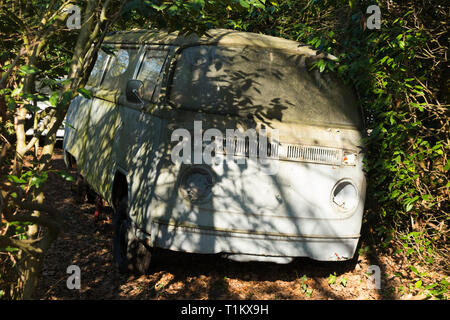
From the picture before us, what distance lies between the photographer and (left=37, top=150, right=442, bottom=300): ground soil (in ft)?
16.1

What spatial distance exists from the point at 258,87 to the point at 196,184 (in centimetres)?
122

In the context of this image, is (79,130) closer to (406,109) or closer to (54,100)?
(406,109)

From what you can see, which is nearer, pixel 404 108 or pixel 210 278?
pixel 210 278

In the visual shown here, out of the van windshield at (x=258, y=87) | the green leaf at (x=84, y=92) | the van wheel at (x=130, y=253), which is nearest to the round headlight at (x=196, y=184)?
the van windshield at (x=258, y=87)

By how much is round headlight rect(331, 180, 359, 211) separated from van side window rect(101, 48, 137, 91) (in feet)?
9.52

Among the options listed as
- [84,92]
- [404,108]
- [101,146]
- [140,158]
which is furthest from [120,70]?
[84,92]

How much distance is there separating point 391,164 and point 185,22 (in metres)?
2.63

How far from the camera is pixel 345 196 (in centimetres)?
496

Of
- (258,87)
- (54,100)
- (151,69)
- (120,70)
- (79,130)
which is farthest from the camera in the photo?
(79,130)

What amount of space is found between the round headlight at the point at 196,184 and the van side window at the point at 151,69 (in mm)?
1014

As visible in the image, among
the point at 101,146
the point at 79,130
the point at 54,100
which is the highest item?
the point at 79,130

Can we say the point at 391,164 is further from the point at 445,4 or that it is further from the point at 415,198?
the point at 445,4

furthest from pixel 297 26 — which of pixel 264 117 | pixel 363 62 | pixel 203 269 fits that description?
pixel 203 269

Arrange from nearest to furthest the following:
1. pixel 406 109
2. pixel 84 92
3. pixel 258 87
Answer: pixel 84 92
pixel 258 87
pixel 406 109
